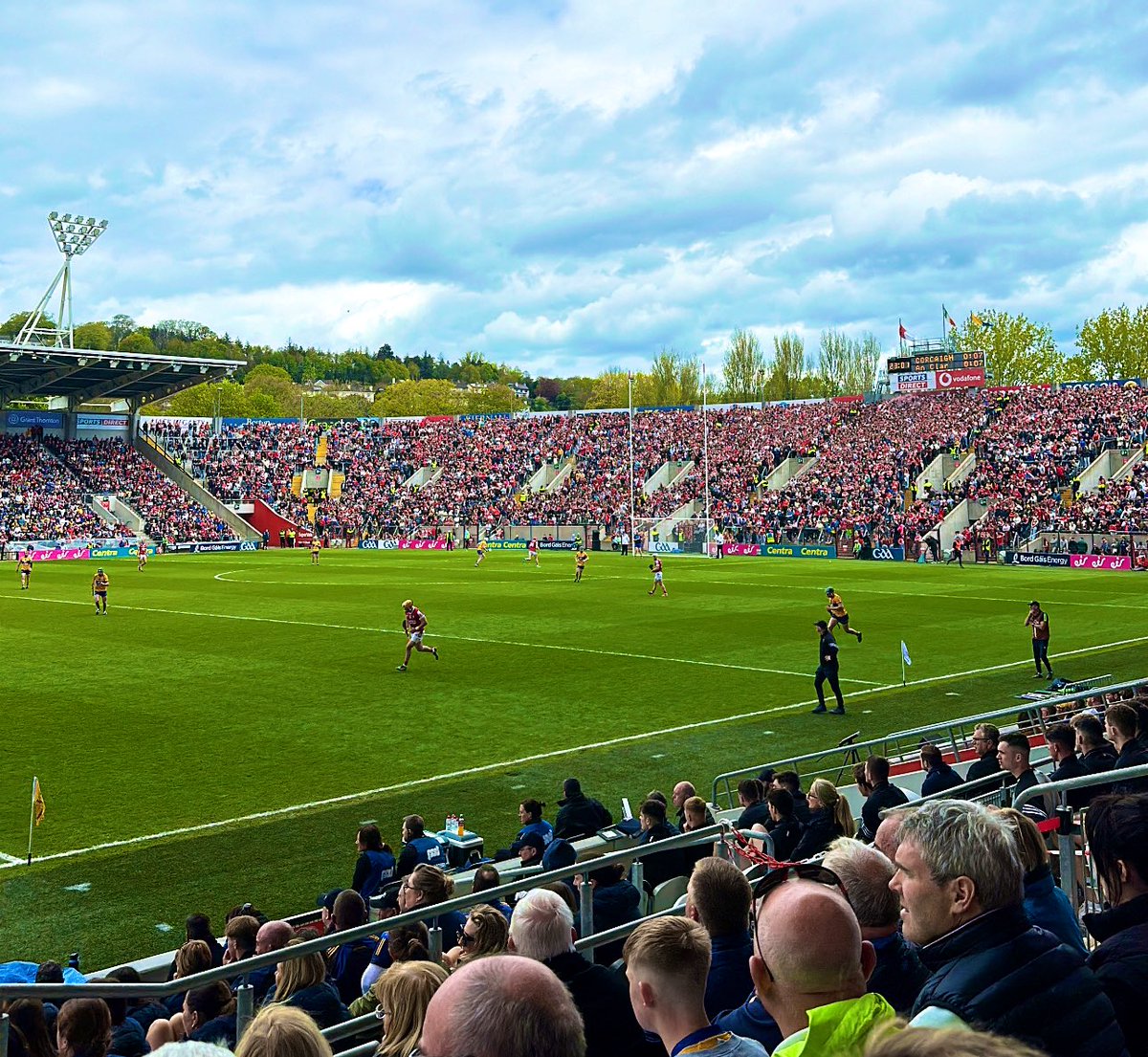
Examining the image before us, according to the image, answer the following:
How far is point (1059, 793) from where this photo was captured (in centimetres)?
826

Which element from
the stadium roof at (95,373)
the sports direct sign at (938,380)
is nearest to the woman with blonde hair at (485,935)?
the stadium roof at (95,373)

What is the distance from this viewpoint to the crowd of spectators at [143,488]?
77.9 m

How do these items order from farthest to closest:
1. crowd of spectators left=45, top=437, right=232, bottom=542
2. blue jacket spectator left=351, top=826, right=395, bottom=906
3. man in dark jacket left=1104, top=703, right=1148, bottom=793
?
crowd of spectators left=45, top=437, right=232, bottom=542
blue jacket spectator left=351, top=826, right=395, bottom=906
man in dark jacket left=1104, top=703, right=1148, bottom=793

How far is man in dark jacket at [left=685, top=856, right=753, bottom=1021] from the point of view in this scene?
448 cm

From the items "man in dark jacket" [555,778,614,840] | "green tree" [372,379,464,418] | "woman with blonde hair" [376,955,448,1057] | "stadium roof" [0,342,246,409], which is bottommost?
"man in dark jacket" [555,778,614,840]

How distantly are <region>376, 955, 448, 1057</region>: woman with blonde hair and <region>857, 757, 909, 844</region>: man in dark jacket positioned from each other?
19.3 ft

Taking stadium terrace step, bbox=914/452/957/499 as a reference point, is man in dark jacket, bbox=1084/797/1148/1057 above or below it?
below

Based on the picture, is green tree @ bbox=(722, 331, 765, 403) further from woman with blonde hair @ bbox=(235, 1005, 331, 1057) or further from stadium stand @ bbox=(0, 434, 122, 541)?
woman with blonde hair @ bbox=(235, 1005, 331, 1057)

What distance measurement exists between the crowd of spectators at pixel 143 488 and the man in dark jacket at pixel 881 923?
77080 mm

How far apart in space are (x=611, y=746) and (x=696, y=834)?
942 centimetres

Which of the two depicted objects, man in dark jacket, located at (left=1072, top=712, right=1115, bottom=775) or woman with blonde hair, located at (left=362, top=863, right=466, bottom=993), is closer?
woman with blonde hair, located at (left=362, top=863, right=466, bottom=993)

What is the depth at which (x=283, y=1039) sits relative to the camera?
321cm

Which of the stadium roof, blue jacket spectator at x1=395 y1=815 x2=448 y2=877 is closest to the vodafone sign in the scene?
the stadium roof

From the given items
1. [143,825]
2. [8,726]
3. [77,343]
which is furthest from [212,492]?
[77,343]
